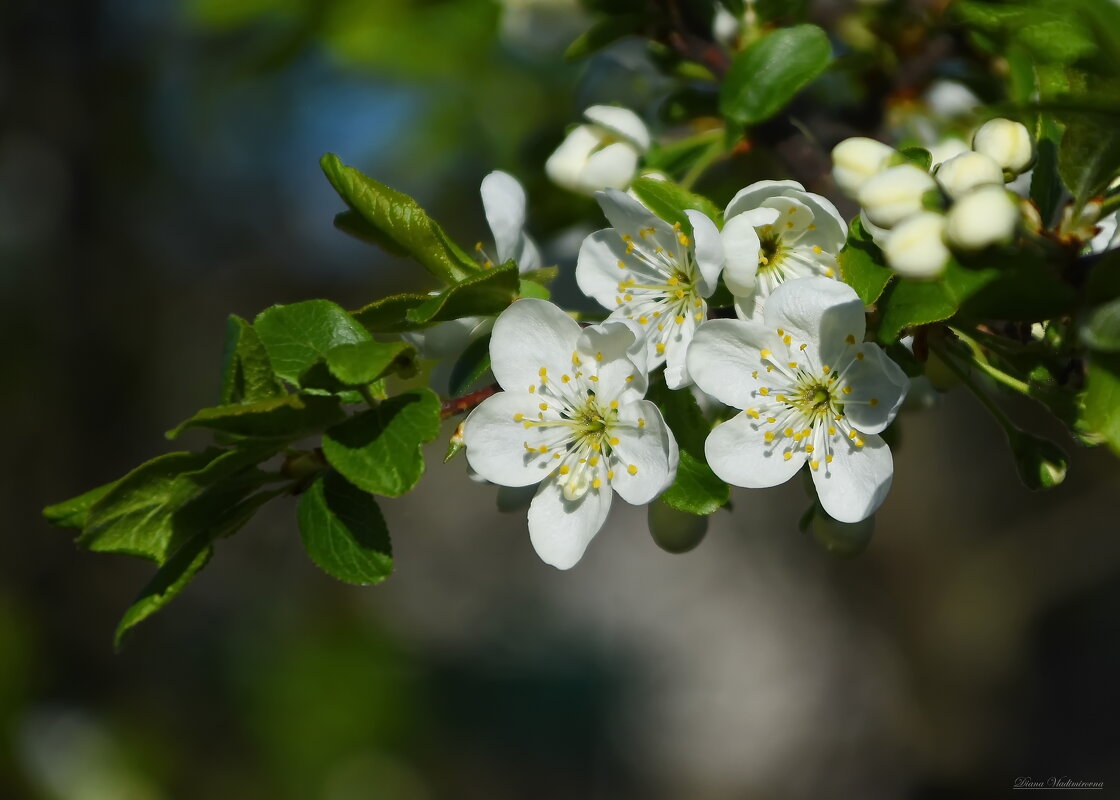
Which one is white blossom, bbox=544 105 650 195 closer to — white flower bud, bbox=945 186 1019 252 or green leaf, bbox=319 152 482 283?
green leaf, bbox=319 152 482 283

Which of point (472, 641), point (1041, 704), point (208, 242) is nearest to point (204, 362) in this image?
point (208, 242)

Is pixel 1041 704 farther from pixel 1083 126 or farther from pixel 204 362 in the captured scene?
pixel 204 362

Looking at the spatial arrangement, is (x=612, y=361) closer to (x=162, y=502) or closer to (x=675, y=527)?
(x=675, y=527)

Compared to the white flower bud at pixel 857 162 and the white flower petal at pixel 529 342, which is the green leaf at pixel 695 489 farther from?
the white flower bud at pixel 857 162

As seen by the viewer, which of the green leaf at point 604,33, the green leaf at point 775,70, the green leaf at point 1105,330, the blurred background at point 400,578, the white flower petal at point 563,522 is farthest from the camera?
the blurred background at point 400,578

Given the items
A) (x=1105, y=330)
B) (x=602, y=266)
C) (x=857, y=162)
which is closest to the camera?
(x=1105, y=330)

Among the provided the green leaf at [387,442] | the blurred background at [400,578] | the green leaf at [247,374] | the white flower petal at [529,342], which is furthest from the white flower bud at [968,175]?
the blurred background at [400,578]

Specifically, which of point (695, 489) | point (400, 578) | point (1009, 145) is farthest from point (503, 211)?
point (400, 578)
